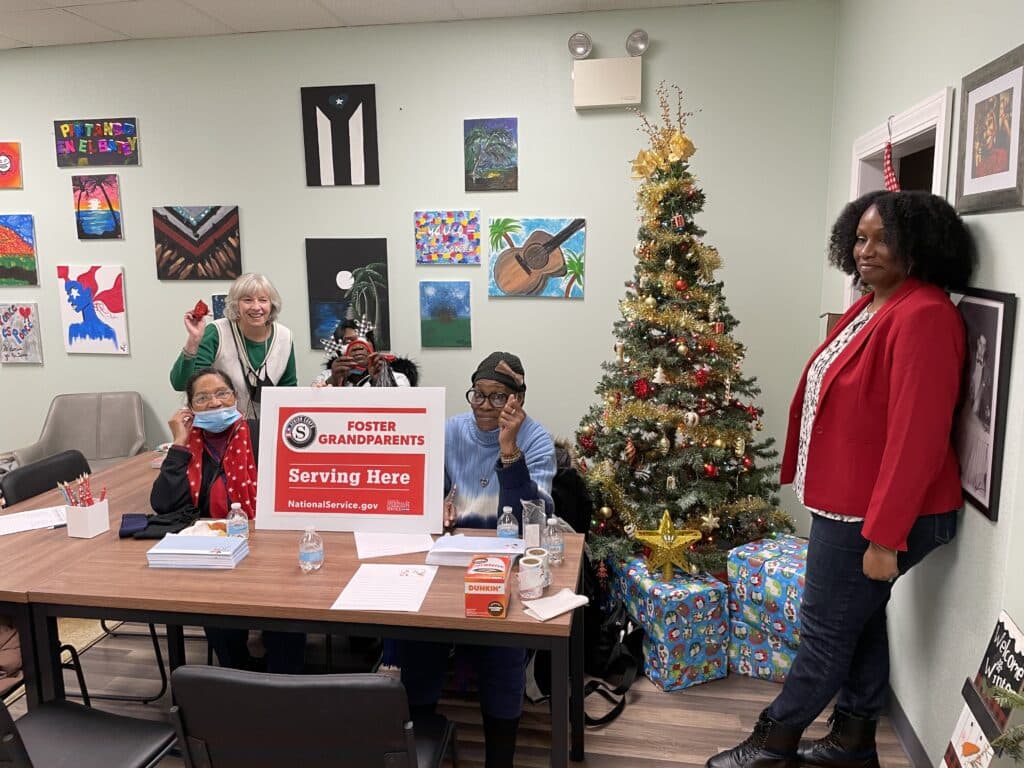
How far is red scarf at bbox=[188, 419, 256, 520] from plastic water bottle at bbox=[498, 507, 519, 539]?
3.00 ft

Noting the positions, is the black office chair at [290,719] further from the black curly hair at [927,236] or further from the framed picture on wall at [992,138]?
the framed picture on wall at [992,138]

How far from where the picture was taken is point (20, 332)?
4.71 m

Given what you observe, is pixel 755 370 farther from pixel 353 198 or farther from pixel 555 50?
pixel 353 198

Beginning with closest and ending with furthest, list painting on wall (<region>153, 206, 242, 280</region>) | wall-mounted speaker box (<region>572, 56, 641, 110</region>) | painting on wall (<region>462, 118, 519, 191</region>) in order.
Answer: wall-mounted speaker box (<region>572, 56, 641, 110</region>) → painting on wall (<region>462, 118, 519, 191</region>) → painting on wall (<region>153, 206, 242, 280</region>)

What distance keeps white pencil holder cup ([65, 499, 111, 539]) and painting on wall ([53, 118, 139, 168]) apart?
290 cm

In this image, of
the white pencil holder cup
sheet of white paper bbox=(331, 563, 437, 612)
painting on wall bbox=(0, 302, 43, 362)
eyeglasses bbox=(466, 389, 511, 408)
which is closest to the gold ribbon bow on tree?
eyeglasses bbox=(466, 389, 511, 408)

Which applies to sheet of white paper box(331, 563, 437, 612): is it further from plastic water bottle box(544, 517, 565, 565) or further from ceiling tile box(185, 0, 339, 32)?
ceiling tile box(185, 0, 339, 32)

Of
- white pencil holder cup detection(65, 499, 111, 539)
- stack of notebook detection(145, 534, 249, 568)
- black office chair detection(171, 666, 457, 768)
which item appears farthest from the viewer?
white pencil holder cup detection(65, 499, 111, 539)

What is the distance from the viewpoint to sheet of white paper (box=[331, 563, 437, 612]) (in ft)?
5.93

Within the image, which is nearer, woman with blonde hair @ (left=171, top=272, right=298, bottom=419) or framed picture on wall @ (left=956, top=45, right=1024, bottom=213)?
framed picture on wall @ (left=956, top=45, right=1024, bottom=213)

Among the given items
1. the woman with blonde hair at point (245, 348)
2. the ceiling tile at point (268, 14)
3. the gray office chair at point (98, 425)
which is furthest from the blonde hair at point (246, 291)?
the gray office chair at point (98, 425)

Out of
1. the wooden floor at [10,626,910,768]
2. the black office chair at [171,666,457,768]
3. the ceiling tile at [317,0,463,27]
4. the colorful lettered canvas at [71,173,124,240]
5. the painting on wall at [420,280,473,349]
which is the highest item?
the ceiling tile at [317,0,463,27]

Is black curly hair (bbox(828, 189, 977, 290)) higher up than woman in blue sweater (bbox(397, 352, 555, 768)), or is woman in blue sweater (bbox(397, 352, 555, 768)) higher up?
black curly hair (bbox(828, 189, 977, 290))

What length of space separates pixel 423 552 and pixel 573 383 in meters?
2.22
